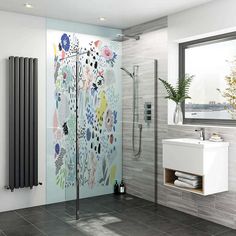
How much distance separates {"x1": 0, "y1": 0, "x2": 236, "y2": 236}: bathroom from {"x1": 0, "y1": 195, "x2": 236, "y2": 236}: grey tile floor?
0.04 ft

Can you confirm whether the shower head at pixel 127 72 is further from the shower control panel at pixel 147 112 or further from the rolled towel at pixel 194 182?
the rolled towel at pixel 194 182

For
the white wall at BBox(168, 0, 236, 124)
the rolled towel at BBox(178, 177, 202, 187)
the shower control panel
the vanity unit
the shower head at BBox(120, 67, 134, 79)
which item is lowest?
the rolled towel at BBox(178, 177, 202, 187)

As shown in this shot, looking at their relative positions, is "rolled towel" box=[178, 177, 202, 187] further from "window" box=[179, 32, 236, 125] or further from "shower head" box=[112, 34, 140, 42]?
"shower head" box=[112, 34, 140, 42]

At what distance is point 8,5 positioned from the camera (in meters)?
3.87

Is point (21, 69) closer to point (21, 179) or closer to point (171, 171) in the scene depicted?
point (21, 179)

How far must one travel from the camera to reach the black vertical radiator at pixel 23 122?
4051 mm

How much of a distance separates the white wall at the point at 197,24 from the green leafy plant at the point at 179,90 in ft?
0.61

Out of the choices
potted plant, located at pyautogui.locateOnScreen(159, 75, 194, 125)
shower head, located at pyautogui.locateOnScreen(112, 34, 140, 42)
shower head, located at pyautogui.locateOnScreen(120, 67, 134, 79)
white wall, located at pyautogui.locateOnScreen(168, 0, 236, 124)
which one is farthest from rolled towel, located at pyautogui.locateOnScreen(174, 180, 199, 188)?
shower head, located at pyautogui.locateOnScreen(112, 34, 140, 42)

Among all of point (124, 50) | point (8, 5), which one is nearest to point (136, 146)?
point (124, 50)

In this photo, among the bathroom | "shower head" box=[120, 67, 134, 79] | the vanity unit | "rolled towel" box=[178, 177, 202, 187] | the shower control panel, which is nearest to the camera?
the vanity unit

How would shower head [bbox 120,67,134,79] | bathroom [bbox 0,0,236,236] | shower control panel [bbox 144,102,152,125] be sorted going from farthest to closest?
shower control panel [bbox 144,102,152,125] → shower head [bbox 120,67,134,79] → bathroom [bbox 0,0,236,236]

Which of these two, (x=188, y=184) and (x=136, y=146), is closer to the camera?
(x=188, y=184)

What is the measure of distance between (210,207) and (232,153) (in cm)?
70

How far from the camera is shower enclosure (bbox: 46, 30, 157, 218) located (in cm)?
391
